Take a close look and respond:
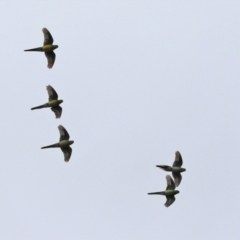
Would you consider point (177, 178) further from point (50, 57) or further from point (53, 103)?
point (50, 57)

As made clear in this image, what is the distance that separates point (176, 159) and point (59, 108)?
11505 millimetres

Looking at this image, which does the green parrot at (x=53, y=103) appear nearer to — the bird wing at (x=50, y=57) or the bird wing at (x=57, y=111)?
the bird wing at (x=57, y=111)

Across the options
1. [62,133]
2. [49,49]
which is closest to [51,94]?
→ [62,133]

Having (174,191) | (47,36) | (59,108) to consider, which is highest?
(47,36)

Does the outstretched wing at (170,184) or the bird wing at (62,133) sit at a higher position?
the bird wing at (62,133)

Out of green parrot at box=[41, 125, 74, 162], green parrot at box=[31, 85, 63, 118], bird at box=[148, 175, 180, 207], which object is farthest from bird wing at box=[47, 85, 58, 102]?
bird at box=[148, 175, 180, 207]

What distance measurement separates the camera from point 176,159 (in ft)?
306

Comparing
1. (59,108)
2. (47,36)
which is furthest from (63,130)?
(47,36)

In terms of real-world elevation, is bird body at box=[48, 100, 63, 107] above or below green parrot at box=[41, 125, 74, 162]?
above

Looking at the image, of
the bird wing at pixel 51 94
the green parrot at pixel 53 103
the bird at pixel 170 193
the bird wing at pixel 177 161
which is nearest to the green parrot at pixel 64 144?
the green parrot at pixel 53 103

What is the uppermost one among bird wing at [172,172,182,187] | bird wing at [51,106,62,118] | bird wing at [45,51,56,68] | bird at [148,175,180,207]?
bird wing at [45,51,56,68]

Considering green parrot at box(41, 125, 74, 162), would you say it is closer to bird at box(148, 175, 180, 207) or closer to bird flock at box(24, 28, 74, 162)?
bird flock at box(24, 28, 74, 162)

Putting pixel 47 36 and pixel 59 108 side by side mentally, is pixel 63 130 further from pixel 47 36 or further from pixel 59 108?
pixel 47 36

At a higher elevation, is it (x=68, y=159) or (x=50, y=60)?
(x=50, y=60)
